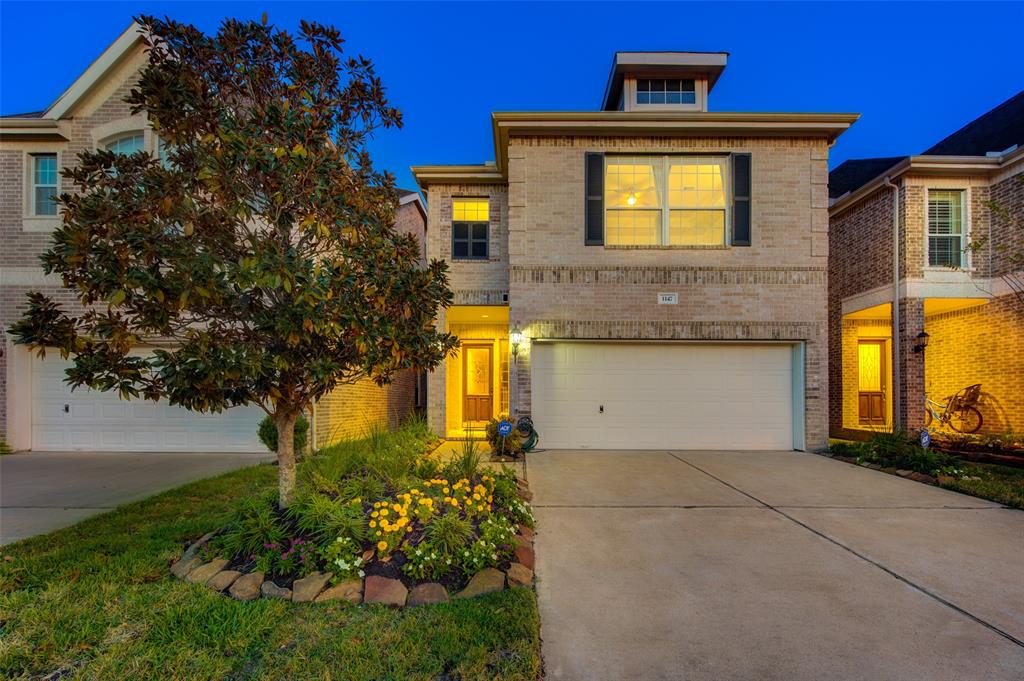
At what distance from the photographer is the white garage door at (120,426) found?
871cm

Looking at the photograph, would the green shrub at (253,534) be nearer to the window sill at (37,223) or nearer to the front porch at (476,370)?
the front porch at (476,370)

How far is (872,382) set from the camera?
1306 centimetres

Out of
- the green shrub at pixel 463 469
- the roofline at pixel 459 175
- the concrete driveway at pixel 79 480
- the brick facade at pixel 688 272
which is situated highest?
the roofline at pixel 459 175

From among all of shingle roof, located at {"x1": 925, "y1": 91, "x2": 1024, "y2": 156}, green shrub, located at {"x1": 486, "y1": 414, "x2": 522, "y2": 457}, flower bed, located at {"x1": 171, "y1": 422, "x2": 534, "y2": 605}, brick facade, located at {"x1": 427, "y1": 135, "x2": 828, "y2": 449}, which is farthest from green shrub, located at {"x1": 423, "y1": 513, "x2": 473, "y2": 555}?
shingle roof, located at {"x1": 925, "y1": 91, "x2": 1024, "y2": 156}

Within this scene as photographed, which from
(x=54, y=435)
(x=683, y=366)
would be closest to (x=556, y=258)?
(x=683, y=366)

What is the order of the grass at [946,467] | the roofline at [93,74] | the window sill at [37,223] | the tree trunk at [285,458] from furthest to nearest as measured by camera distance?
the window sill at [37,223] → the roofline at [93,74] → the grass at [946,467] → the tree trunk at [285,458]

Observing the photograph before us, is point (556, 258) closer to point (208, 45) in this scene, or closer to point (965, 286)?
point (208, 45)

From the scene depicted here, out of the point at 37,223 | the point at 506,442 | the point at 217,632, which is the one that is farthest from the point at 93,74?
the point at 217,632

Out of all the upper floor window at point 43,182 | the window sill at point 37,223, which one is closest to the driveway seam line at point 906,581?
the window sill at point 37,223

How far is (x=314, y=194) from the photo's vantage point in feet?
11.6

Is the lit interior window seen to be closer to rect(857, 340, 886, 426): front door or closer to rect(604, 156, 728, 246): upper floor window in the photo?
rect(604, 156, 728, 246): upper floor window

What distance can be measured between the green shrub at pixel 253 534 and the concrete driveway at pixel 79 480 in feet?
7.85

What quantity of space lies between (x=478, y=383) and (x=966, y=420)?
36.2ft

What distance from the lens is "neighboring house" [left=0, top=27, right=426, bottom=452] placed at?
8.65 m
